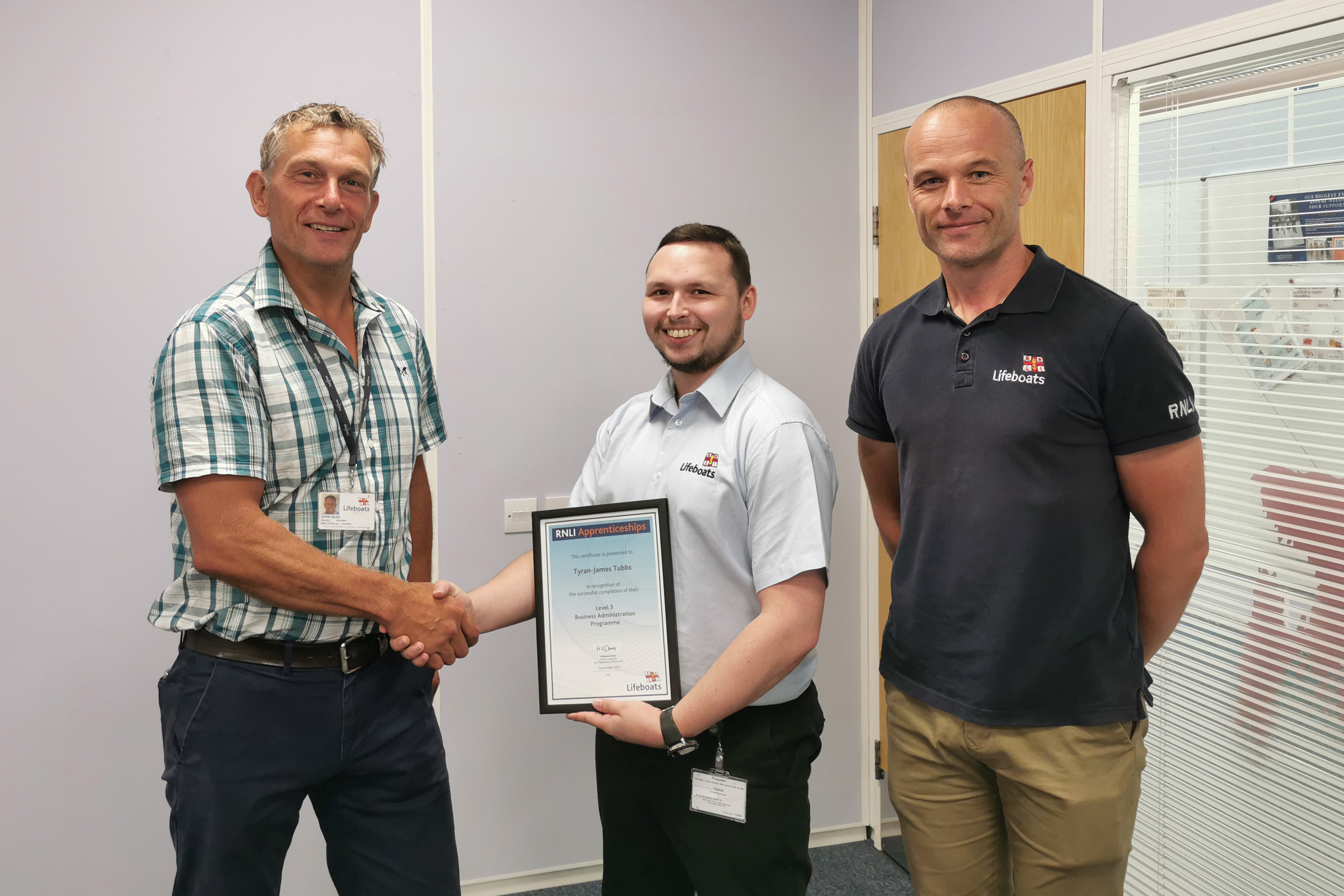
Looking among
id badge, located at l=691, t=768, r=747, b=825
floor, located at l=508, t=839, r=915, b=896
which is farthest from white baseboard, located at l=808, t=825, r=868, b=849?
id badge, located at l=691, t=768, r=747, b=825

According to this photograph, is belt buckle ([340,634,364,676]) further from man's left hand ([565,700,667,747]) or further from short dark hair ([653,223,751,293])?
short dark hair ([653,223,751,293])

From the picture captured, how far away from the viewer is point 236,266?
2.62m

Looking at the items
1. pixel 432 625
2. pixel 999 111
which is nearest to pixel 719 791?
pixel 432 625

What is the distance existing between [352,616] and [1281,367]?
1.94m

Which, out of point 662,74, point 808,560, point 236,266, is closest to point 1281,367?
point 808,560

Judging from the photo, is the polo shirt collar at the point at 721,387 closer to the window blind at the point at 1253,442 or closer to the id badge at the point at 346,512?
the id badge at the point at 346,512

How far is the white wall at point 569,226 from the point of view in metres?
2.79

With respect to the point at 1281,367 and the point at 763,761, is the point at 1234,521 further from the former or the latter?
the point at 763,761

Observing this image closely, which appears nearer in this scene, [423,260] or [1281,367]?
[1281,367]

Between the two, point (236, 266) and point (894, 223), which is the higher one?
point (894, 223)

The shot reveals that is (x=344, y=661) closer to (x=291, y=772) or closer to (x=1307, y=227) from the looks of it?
(x=291, y=772)

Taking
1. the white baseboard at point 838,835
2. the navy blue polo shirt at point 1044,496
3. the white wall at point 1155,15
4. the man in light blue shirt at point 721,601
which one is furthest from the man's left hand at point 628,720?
the white wall at point 1155,15

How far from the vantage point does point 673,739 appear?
1.69 meters

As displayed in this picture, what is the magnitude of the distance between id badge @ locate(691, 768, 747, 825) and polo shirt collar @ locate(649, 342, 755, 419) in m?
0.68
